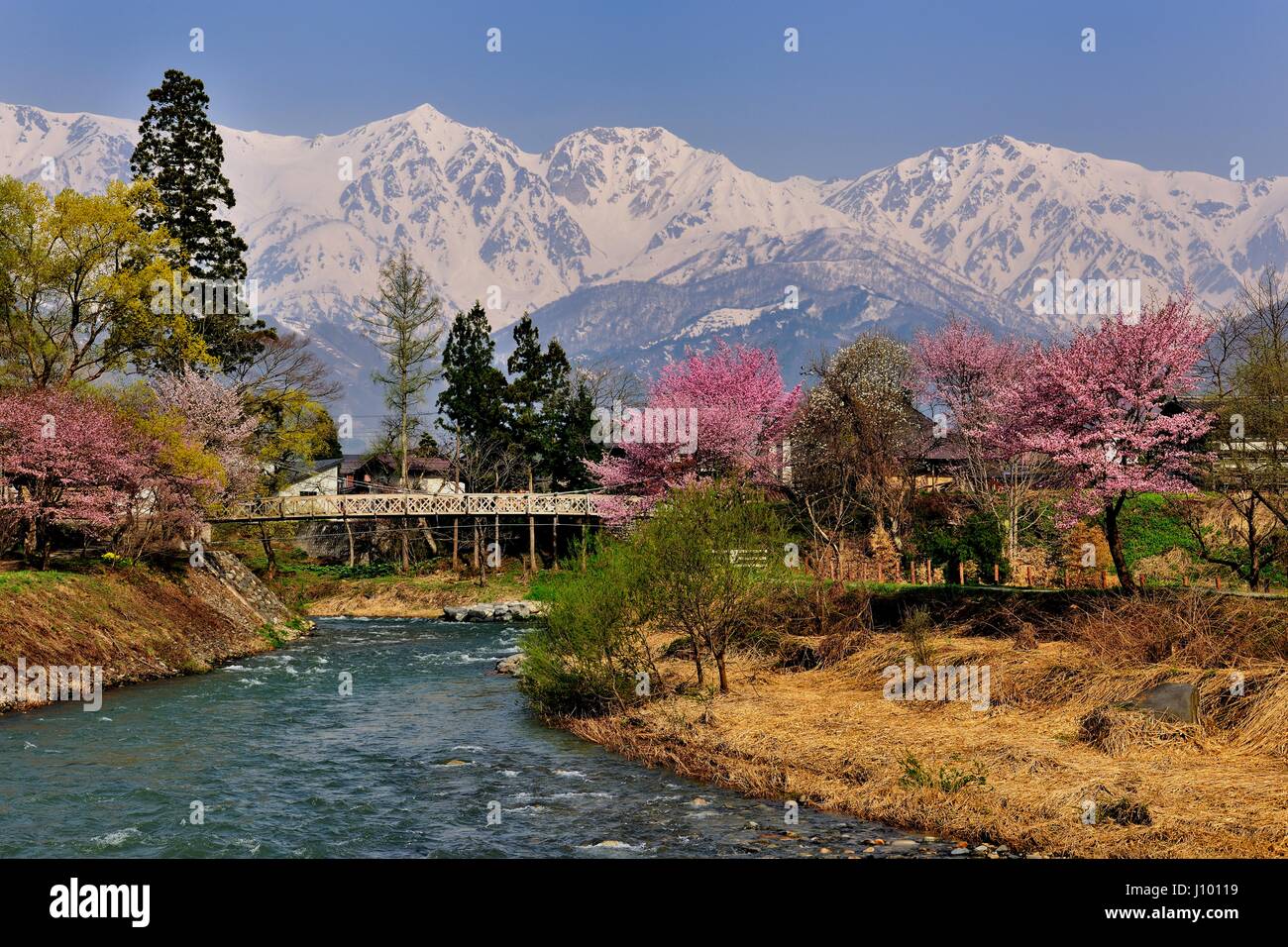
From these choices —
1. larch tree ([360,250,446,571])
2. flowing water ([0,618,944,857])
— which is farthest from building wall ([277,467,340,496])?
flowing water ([0,618,944,857])

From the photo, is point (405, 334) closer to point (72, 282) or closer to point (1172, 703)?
point (72, 282)

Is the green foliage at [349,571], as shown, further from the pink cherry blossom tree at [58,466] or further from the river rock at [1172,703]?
the river rock at [1172,703]

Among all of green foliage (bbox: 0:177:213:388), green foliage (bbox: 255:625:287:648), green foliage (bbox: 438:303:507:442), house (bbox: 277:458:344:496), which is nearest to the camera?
green foliage (bbox: 0:177:213:388)

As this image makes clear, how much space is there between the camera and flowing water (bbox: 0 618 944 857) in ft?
53.0

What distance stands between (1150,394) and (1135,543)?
16177 millimetres

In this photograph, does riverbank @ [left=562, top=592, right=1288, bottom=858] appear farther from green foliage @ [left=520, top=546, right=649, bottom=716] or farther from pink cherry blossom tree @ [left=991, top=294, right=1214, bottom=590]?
pink cherry blossom tree @ [left=991, top=294, right=1214, bottom=590]

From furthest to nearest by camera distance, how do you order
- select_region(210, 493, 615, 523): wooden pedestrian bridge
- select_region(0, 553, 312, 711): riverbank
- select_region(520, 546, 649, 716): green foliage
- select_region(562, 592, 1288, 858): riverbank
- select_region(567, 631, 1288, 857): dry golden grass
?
select_region(210, 493, 615, 523): wooden pedestrian bridge < select_region(0, 553, 312, 711): riverbank < select_region(520, 546, 649, 716): green foliage < select_region(562, 592, 1288, 858): riverbank < select_region(567, 631, 1288, 857): dry golden grass

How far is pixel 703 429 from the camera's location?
4972 centimetres

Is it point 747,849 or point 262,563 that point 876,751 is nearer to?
point 747,849

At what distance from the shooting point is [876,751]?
64.3 feet

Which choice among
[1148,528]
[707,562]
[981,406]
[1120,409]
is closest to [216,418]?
[707,562]

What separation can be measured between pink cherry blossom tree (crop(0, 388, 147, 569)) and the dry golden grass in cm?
1946
